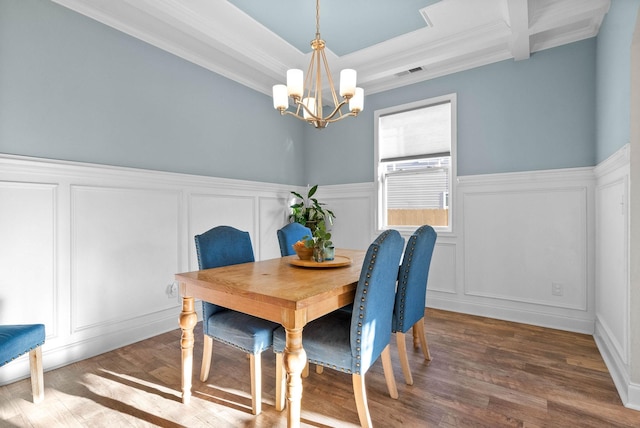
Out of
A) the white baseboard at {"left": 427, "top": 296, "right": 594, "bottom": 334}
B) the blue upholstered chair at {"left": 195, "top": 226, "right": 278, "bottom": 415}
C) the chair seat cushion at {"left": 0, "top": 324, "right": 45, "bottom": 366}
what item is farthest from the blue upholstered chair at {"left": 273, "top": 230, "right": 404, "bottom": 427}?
the white baseboard at {"left": 427, "top": 296, "right": 594, "bottom": 334}

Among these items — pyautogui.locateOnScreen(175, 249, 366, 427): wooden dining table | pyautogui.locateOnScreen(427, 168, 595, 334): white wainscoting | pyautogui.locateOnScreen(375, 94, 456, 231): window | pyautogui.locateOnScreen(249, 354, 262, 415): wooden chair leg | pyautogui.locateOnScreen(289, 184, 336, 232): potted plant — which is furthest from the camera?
pyautogui.locateOnScreen(289, 184, 336, 232): potted plant

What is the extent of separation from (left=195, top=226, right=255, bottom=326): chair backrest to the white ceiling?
1886 mm

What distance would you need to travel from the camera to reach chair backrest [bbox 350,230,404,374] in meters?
1.45

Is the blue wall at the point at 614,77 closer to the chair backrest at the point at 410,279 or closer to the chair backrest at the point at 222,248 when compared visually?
the chair backrest at the point at 410,279

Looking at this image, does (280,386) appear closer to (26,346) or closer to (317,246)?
(317,246)

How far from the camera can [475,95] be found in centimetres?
339

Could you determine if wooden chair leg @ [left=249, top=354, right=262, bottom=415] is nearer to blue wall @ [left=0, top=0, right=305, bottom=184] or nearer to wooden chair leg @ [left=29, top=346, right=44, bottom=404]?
wooden chair leg @ [left=29, top=346, right=44, bottom=404]

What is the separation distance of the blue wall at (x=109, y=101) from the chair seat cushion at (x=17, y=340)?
117cm

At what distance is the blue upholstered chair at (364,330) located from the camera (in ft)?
4.77

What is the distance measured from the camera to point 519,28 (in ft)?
8.73

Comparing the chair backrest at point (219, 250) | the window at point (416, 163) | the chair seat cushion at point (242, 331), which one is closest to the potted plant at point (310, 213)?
the window at point (416, 163)

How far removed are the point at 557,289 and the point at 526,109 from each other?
69.4 inches

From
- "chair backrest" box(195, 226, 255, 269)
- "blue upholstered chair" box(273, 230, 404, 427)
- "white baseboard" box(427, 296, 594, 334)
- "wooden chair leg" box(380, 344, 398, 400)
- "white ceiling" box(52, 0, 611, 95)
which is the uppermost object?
"white ceiling" box(52, 0, 611, 95)

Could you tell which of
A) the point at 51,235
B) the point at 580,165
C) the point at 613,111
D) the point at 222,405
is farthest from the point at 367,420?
the point at 580,165
